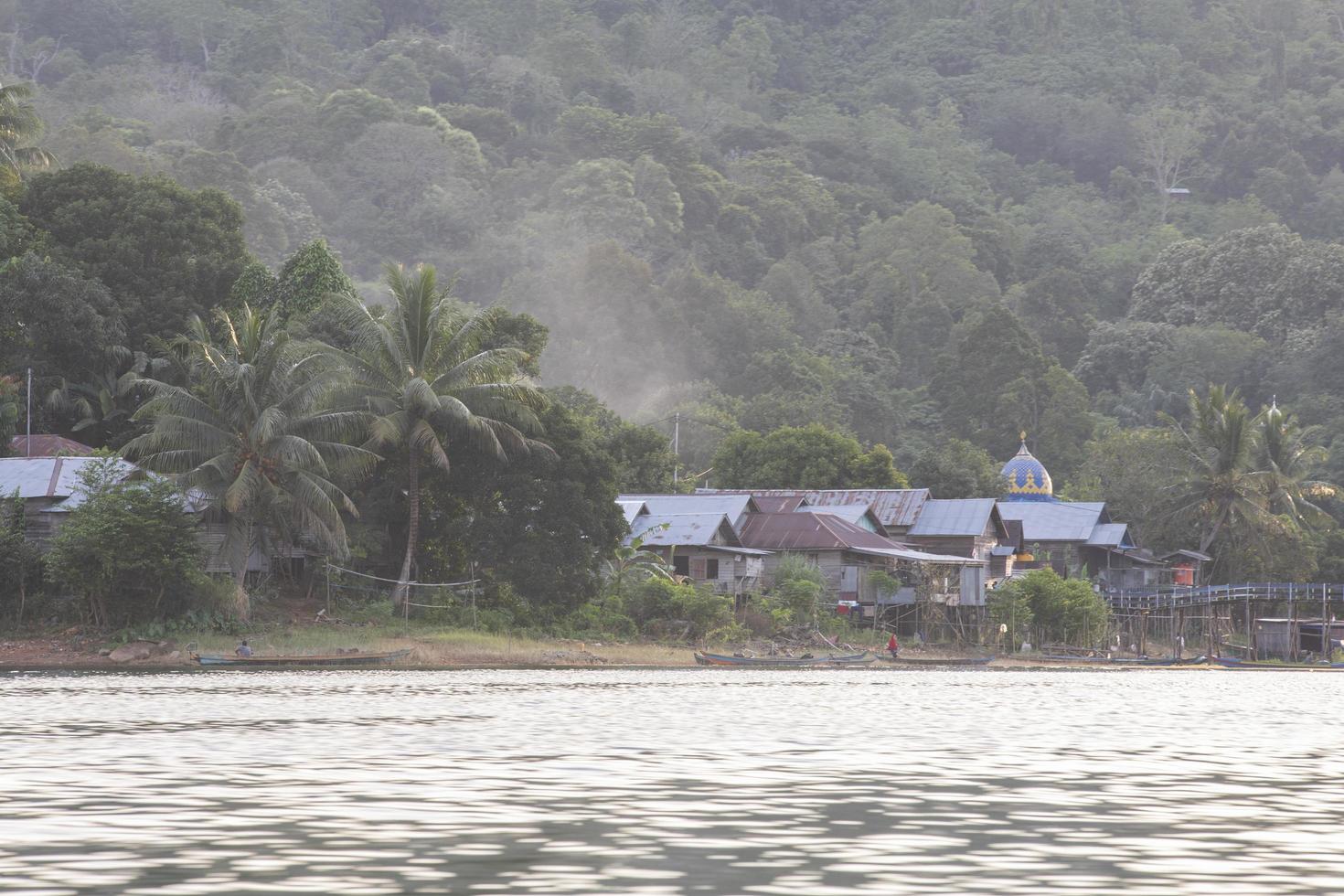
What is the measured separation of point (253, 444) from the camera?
45.7 metres

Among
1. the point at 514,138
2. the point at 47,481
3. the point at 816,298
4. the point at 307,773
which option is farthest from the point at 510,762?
the point at 514,138

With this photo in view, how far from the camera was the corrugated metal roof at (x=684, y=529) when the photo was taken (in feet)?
205

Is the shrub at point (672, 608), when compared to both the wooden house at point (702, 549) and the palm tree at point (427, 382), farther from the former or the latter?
the palm tree at point (427, 382)

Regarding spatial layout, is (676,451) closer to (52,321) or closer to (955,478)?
(955,478)

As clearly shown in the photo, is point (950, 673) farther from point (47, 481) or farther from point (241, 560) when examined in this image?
point (47, 481)

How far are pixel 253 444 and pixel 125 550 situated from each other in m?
4.24

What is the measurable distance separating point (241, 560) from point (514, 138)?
5008 inches

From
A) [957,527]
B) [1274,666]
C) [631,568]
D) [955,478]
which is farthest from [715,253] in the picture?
[631,568]

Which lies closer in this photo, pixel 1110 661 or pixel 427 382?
pixel 427 382

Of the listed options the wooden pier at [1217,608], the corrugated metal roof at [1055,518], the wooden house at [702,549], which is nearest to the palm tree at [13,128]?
the wooden house at [702,549]

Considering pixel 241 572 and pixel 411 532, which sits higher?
pixel 411 532

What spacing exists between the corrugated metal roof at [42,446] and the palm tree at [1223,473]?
56018 millimetres

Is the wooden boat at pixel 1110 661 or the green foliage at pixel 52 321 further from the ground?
the green foliage at pixel 52 321

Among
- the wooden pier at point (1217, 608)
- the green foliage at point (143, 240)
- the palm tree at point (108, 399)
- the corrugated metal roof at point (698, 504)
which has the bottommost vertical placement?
the wooden pier at point (1217, 608)
